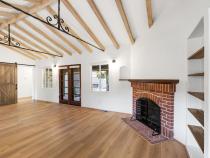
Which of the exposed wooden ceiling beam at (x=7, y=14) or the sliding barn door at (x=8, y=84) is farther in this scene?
the sliding barn door at (x=8, y=84)

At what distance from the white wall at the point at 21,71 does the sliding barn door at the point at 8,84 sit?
37 cm

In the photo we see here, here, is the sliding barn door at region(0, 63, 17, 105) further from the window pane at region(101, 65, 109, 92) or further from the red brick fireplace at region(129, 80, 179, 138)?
the red brick fireplace at region(129, 80, 179, 138)

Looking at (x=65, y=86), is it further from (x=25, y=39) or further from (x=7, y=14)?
(x=7, y=14)

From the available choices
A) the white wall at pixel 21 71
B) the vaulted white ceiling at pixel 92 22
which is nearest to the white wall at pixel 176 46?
the vaulted white ceiling at pixel 92 22

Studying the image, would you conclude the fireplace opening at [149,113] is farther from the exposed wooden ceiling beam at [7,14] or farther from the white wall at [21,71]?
the white wall at [21,71]

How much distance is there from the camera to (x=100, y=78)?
596 cm

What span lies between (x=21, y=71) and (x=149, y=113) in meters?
8.57

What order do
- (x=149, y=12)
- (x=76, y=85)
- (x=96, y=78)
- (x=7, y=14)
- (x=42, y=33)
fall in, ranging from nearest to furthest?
(x=149, y=12), (x=7, y=14), (x=42, y=33), (x=96, y=78), (x=76, y=85)

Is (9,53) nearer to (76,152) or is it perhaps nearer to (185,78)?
(76,152)

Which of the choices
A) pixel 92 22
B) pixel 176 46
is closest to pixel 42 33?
pixel 92 22

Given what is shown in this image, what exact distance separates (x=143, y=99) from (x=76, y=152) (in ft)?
8.24

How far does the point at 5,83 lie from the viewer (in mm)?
7176

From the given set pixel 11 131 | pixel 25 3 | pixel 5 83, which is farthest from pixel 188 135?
pixel 5 83

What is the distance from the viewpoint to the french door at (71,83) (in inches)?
264
